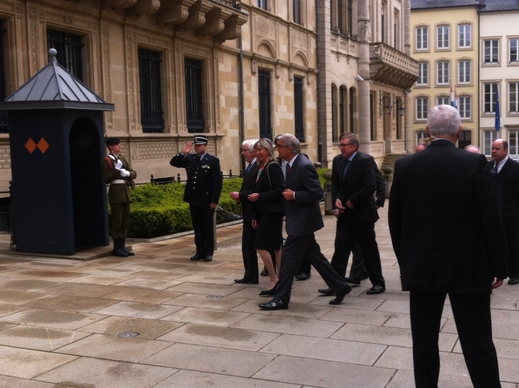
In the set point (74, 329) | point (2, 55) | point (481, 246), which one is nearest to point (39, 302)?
point (74, 329)

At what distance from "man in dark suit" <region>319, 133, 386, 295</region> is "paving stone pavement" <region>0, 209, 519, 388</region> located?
37 cm

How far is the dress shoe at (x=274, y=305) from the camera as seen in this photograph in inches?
279

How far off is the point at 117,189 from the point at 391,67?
84.4ft

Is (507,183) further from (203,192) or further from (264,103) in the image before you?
(264,103)

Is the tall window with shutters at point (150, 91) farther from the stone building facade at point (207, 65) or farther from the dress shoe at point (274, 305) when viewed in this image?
the dress shoe at point (274, 305)

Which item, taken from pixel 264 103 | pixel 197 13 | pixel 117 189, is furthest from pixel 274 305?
pixel 264 103

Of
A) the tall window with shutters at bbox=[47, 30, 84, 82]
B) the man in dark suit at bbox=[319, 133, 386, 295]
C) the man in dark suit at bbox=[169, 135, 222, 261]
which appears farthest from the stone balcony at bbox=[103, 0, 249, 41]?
the man in dark suit at bbox=[319, 133, 386, 295]

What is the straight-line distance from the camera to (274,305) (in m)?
7.09

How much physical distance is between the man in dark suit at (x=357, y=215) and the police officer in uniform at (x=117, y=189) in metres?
3.74

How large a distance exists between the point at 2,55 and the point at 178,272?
20.6 feet

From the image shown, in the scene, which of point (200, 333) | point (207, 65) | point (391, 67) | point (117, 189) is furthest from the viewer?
point (391, 67)

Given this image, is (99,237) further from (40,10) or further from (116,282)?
(40,10)

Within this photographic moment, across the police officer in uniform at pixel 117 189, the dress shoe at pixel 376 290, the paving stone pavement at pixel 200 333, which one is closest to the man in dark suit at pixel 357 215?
the dress shoe at pixel 376 290

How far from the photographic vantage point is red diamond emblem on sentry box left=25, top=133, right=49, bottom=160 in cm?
989
